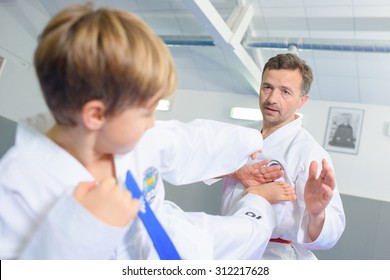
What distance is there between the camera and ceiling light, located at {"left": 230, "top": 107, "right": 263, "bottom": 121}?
4.15 meters

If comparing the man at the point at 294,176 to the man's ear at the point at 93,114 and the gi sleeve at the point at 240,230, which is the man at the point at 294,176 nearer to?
the gi sleeve at the point at 240,230

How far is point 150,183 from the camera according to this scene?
101cm

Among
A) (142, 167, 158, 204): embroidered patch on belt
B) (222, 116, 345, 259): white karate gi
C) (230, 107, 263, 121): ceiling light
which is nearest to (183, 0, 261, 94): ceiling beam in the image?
(230, 107, 263, 121): ceiling light

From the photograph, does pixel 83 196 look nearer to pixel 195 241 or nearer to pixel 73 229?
pixel 73 229

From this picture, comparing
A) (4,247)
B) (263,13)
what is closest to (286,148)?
(4,247)

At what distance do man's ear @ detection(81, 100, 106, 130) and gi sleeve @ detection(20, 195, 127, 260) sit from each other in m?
0.15

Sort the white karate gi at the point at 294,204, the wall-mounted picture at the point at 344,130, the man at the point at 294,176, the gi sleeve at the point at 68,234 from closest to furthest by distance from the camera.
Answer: the gi sleeve at the point at 68,234
the man at the point at 294,176
the white karate gi at the point at 294,204
the wall-mounted picture at the point at 344,130

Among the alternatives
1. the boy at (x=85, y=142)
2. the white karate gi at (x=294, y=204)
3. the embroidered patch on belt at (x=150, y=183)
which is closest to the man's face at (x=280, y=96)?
the white karate gi at (x=294, y=204)

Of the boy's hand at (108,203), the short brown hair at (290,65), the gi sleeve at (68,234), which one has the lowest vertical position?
the gi sleeve at (68,234)

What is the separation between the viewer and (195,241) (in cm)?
99

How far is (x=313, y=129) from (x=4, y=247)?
3.56 metres

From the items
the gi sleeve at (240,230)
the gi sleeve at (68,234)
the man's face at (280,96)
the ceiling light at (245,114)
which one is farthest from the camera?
the ceiling light at (245,114)

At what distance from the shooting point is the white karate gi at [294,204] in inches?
60.1

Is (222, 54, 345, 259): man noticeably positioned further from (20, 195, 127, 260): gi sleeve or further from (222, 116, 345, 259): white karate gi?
(20, 195, 127, 260): gi sleeve
